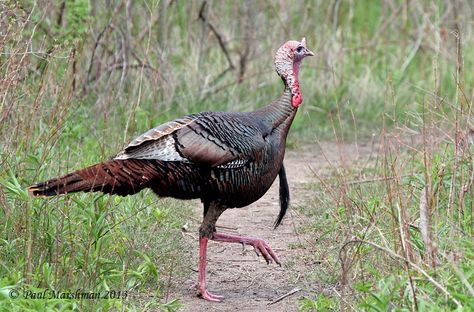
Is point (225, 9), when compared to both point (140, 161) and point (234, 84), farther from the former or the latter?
point (140, 161)

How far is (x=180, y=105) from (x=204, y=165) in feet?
12.9

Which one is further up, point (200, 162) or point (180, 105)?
point (200, 162)

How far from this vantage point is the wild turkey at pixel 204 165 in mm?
4934

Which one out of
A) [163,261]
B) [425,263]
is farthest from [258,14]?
[425,263]

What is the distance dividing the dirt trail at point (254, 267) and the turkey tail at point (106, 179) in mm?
634

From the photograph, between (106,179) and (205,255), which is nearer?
(106,179)

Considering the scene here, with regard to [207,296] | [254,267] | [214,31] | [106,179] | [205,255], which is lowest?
[254,267]

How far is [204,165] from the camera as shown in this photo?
5.06 metres

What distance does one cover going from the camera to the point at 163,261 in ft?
17.8

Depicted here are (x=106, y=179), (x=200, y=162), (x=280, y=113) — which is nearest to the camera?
A: (x=106, y=179)

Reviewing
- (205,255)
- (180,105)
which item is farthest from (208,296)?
(180,105)

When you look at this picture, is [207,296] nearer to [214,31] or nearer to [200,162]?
[200,162]

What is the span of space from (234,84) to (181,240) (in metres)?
3.67

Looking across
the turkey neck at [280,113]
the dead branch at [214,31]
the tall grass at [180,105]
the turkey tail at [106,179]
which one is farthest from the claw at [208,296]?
the dead branch at [214,31]
